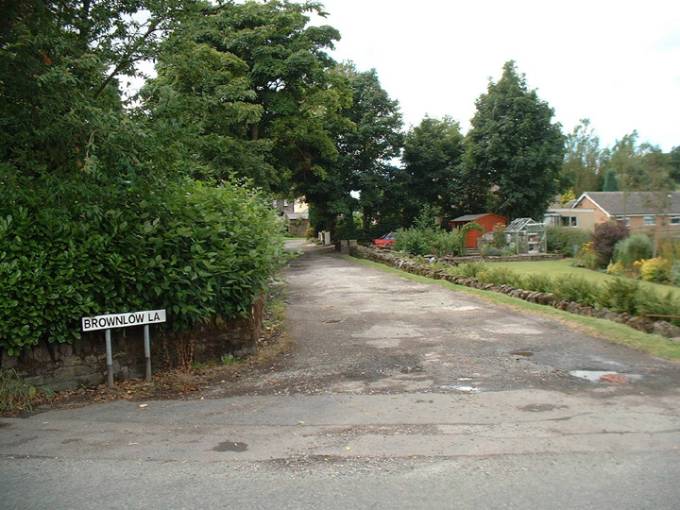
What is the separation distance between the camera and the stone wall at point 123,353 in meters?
6.82

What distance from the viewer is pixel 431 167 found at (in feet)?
153

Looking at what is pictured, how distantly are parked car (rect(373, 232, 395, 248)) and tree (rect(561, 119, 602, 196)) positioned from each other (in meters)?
60.8

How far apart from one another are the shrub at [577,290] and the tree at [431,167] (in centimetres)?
3079

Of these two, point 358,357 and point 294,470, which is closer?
point 294,470

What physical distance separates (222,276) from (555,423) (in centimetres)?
452

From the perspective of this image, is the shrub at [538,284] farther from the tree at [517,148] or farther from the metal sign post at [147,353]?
the tree at [517,148]

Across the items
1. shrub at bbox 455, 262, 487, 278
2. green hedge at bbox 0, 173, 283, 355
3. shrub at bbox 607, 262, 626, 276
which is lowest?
shrub at bbox 607, 262, 626, 276

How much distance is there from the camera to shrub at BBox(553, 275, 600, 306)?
42.6 feet

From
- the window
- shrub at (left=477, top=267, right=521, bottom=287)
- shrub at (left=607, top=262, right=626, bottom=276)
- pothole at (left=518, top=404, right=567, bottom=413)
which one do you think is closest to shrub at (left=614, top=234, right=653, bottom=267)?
shrub at (left=607, top=262, right=626, bottom=276)

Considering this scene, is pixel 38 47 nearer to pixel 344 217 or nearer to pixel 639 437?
pixel 639 437

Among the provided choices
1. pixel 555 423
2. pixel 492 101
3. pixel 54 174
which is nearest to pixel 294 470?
pixel 555 423

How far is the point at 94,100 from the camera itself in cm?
746

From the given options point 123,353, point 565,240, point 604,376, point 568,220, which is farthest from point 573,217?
point 123,353

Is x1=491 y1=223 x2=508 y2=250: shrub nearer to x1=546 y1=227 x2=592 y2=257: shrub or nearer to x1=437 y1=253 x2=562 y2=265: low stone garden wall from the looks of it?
x1=437 y1=253 x2=562 y2=265: low stone garden wall
